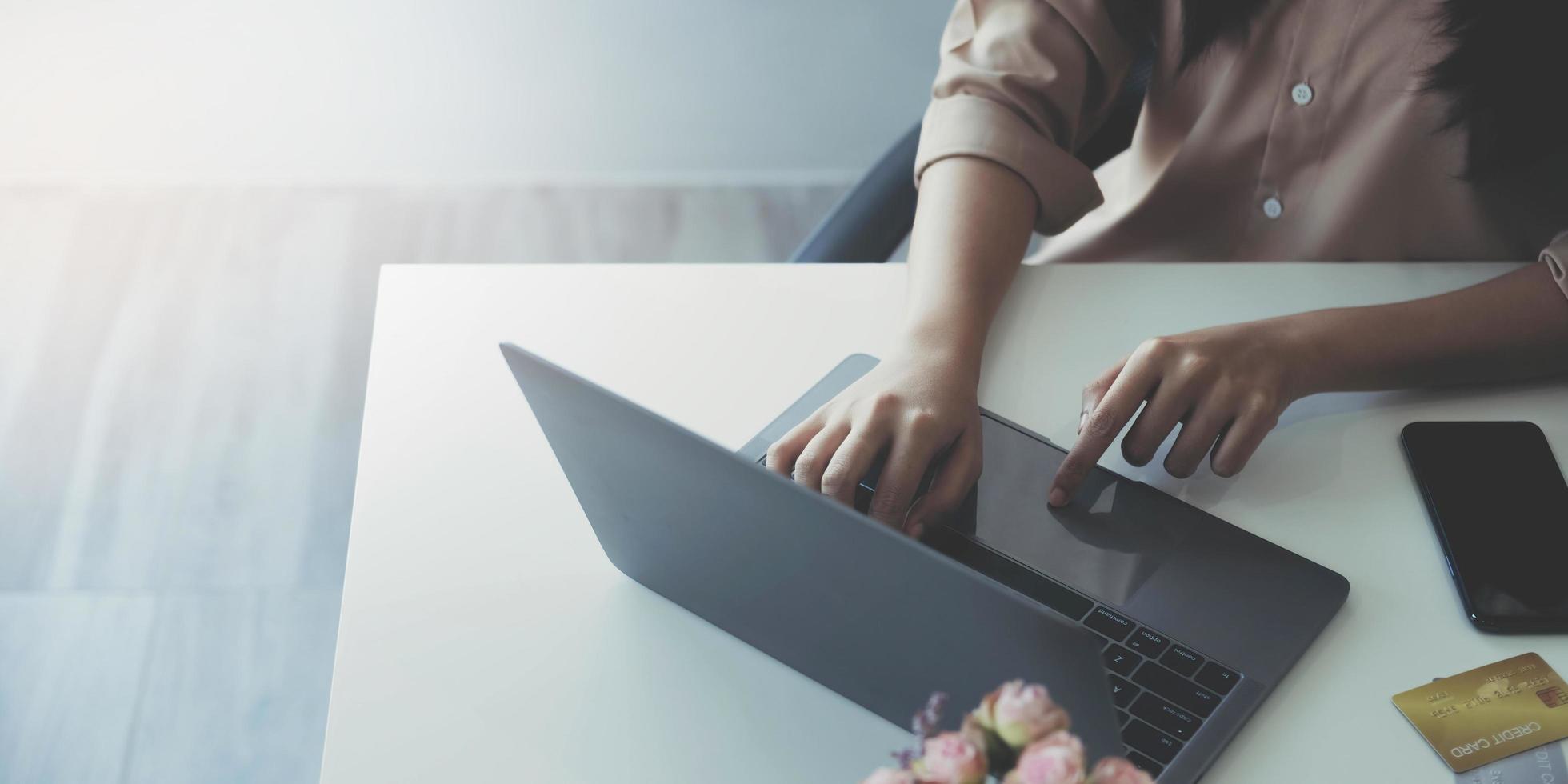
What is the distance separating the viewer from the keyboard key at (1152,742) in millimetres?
653

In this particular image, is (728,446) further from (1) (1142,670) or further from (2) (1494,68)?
(2) (1494,68)

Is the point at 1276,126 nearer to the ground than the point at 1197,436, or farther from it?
farther from it

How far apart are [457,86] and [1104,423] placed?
1.81 metres

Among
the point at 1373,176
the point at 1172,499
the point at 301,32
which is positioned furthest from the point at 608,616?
the point at 301,32

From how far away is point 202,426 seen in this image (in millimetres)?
1944

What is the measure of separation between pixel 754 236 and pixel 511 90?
21.2 inches

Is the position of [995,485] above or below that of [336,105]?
below

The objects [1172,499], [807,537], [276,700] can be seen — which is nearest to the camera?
[807,537]

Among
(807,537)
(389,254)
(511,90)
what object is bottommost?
(807,537)

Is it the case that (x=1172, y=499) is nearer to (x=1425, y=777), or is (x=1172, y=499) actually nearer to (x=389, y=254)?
(x=1425, y=777)

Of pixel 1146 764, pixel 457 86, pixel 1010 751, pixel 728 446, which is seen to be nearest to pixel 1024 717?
pixel 1010 751

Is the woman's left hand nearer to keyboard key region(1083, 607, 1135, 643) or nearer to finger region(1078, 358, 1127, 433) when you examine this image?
finger region(1078, 358, 1127, 433)

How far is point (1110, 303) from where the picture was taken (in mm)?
994

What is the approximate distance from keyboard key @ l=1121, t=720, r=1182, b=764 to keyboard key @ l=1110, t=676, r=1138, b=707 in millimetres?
14
